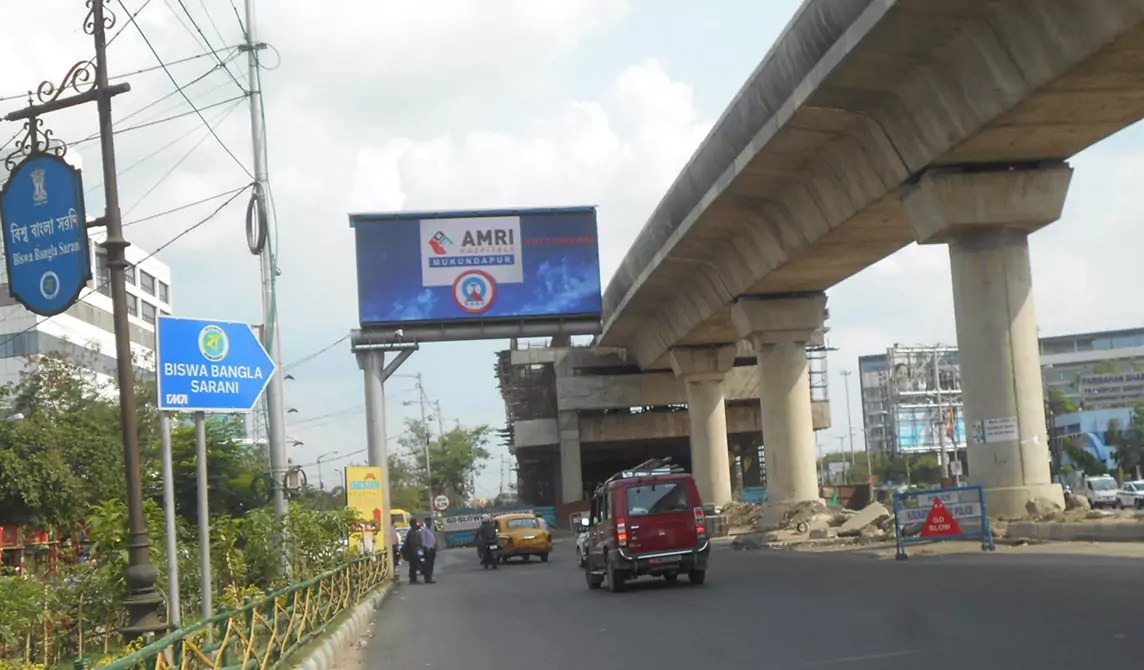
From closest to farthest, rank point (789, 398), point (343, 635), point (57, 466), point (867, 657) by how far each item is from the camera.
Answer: point (867, 657) → point (343, 635) → point (57, 466) → point (789, 398)

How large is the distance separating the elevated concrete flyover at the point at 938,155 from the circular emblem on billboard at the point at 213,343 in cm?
1160

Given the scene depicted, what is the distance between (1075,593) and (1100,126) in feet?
31.6

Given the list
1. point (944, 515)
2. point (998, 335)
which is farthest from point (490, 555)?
point (998, 335)

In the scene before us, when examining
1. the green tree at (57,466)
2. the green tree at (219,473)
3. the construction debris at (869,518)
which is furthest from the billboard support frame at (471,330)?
the green tree at (219,473)

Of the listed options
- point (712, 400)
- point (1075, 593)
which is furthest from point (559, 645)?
point (712, 400)

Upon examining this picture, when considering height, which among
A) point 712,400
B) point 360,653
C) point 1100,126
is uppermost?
point 1100,126

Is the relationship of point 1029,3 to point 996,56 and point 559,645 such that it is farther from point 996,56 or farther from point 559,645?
point 559,645

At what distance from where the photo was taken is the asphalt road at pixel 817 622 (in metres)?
10.9

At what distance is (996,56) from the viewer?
61.2 ft

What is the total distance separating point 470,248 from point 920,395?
65885mm

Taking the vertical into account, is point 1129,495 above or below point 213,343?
below

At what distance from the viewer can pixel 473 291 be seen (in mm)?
38938

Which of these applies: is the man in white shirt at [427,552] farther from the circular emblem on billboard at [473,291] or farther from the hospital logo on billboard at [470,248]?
the hospital logo on billboard at [470,248]

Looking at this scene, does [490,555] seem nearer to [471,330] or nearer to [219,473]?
[471,330]
